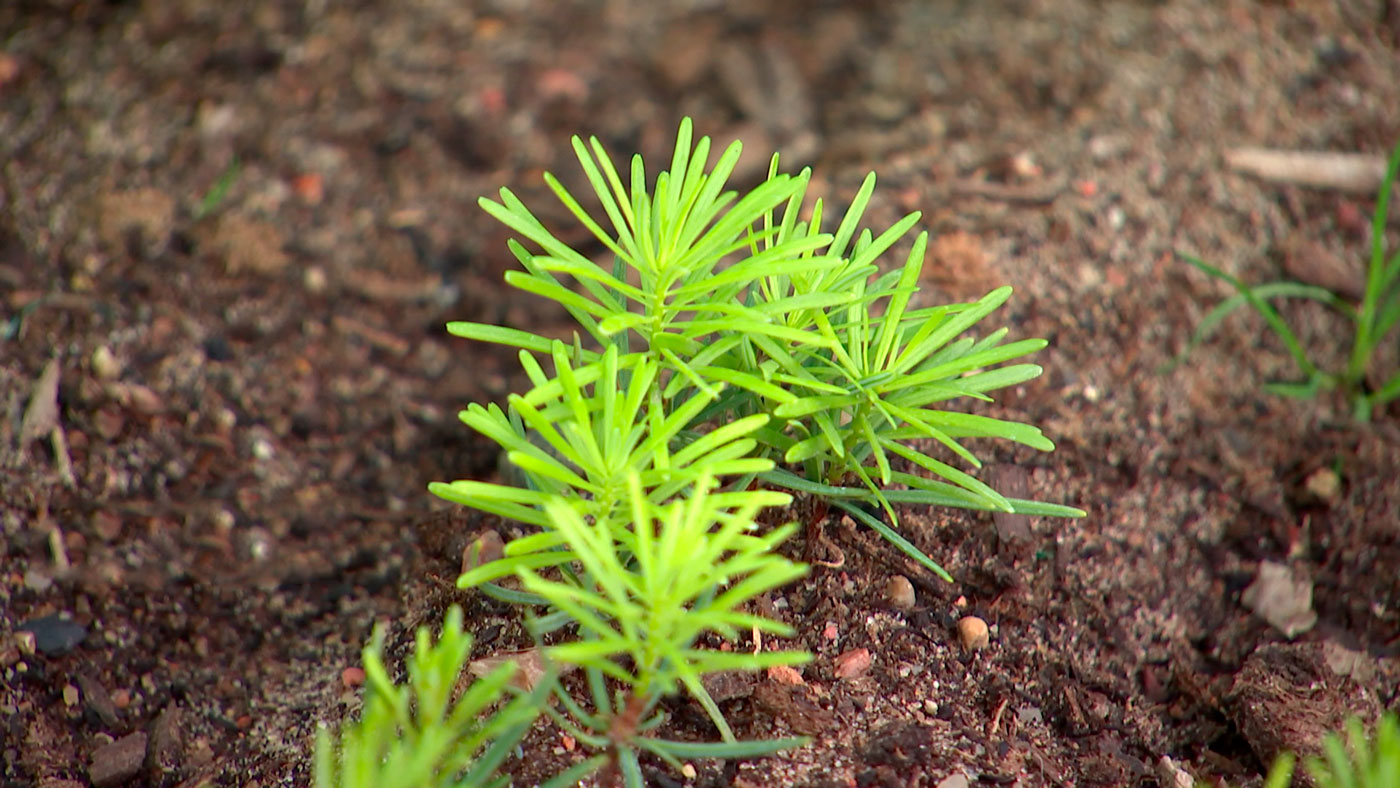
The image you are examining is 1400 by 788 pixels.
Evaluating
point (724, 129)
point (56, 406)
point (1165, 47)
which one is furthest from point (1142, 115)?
point (56, 406)

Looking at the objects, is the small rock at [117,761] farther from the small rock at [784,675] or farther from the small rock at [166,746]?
the small rock at [784,675]

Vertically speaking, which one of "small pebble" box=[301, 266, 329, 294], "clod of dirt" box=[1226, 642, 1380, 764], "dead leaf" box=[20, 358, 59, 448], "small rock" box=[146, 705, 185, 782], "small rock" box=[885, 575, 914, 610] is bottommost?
"small rock" box=[146, 705, 185, 782]

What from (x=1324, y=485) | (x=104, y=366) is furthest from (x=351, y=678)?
(x=1324, y=485)

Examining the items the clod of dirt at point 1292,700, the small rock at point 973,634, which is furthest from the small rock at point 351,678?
the clod of dirt at point 1292,700

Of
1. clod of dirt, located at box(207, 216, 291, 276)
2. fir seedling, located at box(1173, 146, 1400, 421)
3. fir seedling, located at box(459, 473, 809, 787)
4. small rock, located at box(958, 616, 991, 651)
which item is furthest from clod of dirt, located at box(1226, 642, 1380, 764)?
clod of dirt, located at box(207, 216, 291, 276)

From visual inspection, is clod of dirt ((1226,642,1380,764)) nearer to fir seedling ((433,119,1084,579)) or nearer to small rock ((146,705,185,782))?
fir seedling ((433,119,1084,579))

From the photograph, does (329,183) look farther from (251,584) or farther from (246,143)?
(251,584)

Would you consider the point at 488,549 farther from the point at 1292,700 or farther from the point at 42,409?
the point at 1292,700
